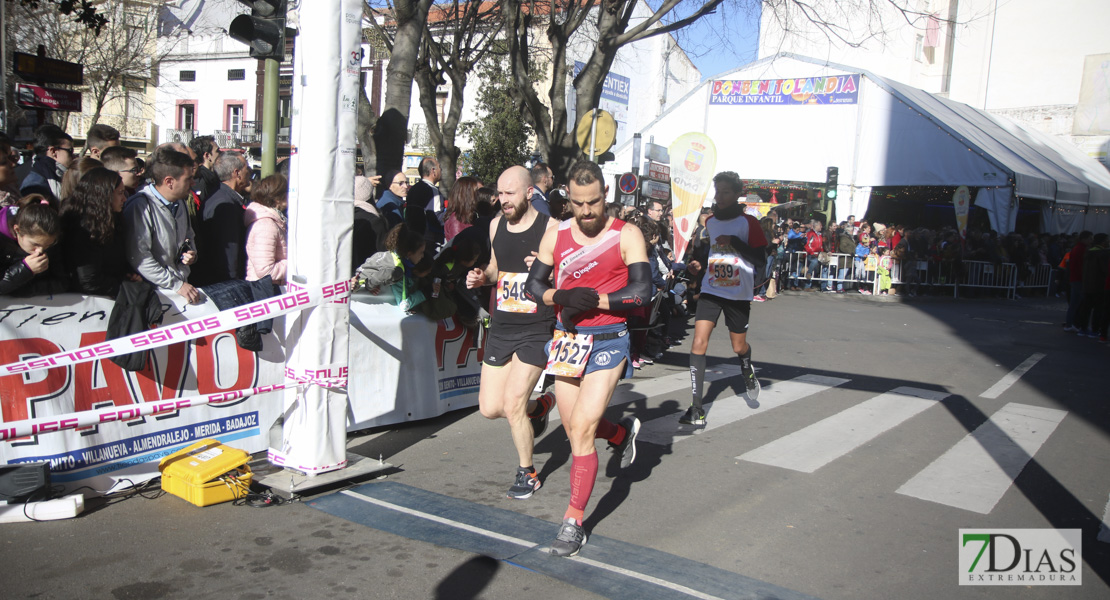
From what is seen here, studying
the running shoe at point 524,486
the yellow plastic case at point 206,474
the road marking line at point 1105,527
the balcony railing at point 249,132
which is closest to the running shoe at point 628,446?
the running shoe at point 524,486

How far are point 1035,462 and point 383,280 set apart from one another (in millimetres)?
5275

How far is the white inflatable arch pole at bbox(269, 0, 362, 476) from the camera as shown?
4.89 m

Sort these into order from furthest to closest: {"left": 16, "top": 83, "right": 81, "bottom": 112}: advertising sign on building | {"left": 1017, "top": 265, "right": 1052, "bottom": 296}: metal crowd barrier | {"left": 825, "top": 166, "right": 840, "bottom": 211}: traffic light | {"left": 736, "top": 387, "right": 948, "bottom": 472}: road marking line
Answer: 1. {"left": 825, "top": 166, "right": 840, "bottom": 211}: traffic light
2. {"left": 1017, "top": 265, "right": 1052, "bottom": 296}: metal crowd barrier
3. {"left": 16, "top": 83, "right": 81, "bottom": 112}: advertising sign on building
4. {"left": 736, "top": 387, "right": 948, "bottom": 472}: road marking line

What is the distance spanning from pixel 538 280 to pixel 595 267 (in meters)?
0.35

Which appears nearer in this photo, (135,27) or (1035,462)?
(1035,462)

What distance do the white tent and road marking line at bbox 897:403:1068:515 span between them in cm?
1866

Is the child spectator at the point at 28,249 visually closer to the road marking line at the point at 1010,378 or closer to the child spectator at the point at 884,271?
the road marking line at the point at 1010,378

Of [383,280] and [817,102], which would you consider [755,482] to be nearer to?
[383,280]

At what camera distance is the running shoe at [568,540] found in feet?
13.8

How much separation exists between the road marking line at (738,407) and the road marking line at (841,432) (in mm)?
576

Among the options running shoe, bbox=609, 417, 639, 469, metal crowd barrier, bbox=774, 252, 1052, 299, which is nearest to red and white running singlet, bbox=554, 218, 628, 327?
running shoe, bbox=609, 417, 639, 469

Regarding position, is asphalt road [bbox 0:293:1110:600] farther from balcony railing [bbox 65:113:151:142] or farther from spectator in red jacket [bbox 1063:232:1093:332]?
balcony railing [bbox 65:113:151:142]

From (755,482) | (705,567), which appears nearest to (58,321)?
(705,567)

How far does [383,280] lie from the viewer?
6473 millimetres
